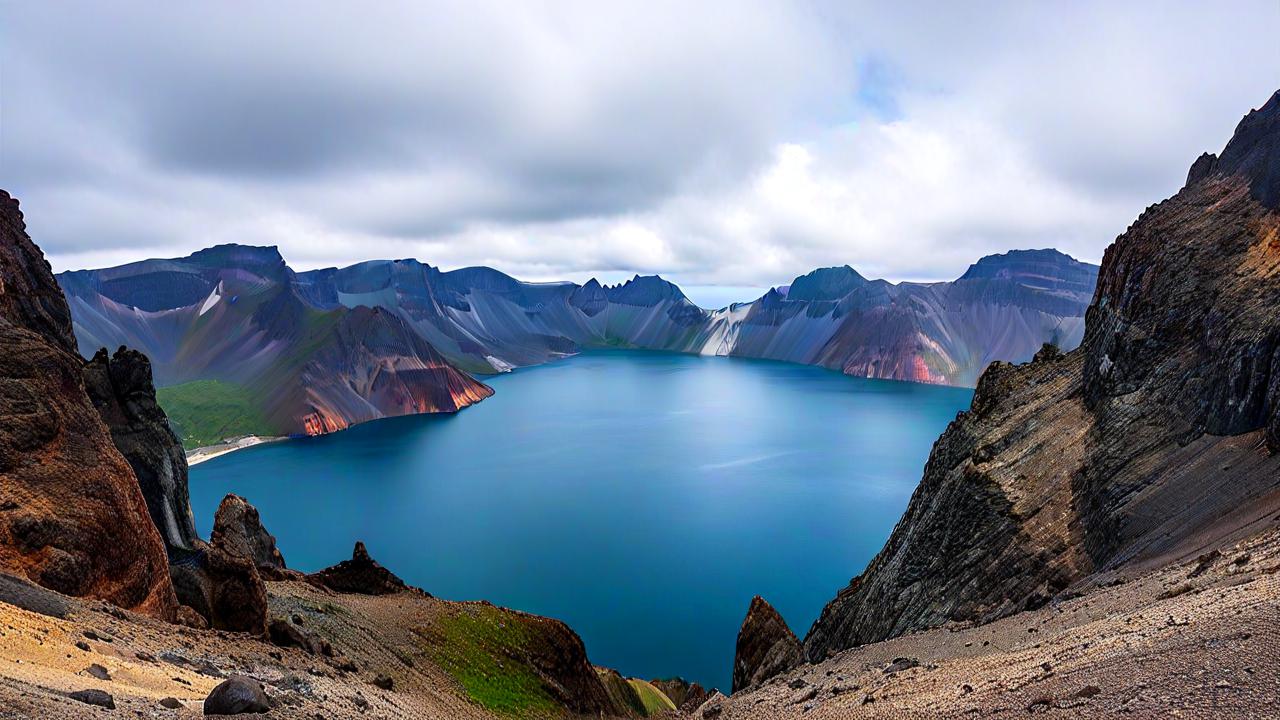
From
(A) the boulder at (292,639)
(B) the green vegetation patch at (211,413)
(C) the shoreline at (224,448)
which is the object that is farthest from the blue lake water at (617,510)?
(A) the boulder at (292,639)

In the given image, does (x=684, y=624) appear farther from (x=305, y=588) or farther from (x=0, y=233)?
(x=0, y=233)

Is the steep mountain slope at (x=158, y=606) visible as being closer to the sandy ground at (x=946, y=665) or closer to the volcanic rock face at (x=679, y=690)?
the sandy ground at (x=946, y=665)

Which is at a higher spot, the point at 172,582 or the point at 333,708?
the point at 172,582

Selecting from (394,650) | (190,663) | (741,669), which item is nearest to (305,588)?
(394,650)

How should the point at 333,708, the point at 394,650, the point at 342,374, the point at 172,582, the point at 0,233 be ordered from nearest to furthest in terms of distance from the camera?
the point at 333,708 → the point at 172,582 → the point at 394,650 → the point at 0,233 → the point at 342,374

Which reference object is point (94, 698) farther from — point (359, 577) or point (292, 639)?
point (359, 577)

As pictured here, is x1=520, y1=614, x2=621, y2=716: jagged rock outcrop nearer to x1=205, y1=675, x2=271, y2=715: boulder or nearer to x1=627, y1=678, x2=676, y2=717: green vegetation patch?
x1=627, y1=678, x2=676, y2=717: green vegetation patch
